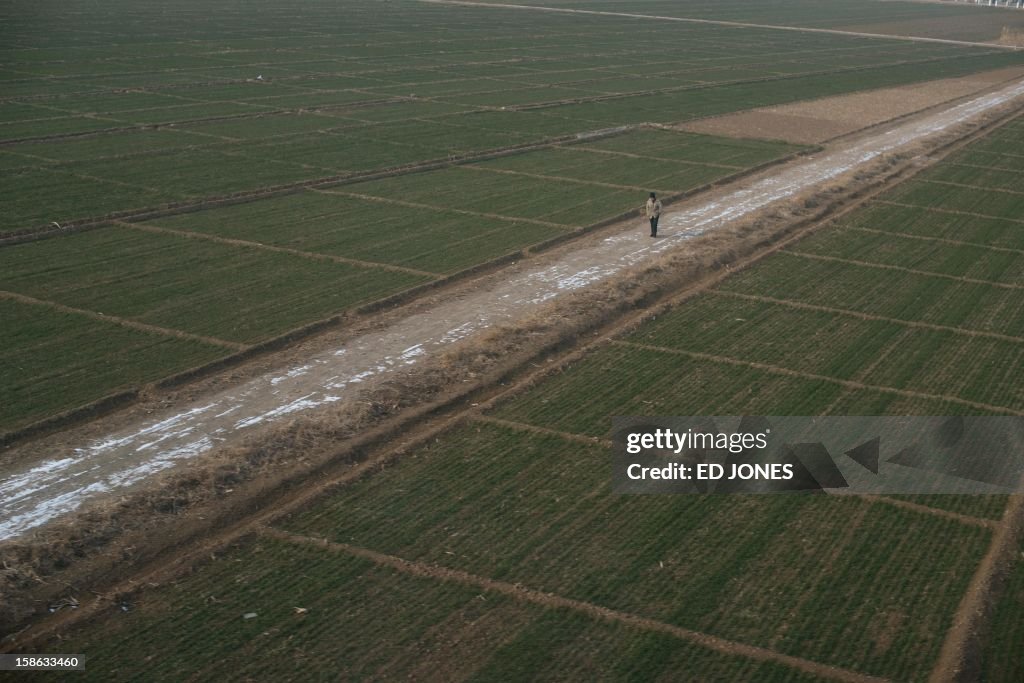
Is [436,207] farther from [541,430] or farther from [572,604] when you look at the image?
[572,604]

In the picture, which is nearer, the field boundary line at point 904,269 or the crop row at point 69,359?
the crop row at point 69,359

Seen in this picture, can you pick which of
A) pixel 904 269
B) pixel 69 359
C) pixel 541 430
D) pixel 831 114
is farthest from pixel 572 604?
pixel 831 114

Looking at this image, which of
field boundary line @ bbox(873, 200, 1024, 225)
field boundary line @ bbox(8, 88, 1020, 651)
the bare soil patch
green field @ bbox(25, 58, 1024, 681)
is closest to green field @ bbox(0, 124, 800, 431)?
field boundary line @ bbox(8, 88, 1020, 651)

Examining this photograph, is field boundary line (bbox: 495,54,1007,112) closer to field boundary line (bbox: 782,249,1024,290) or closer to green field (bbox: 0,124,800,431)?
green field (bbox: 0,124,800,431)

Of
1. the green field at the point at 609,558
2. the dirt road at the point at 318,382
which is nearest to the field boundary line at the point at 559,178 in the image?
the dirt road at the point at 318,382

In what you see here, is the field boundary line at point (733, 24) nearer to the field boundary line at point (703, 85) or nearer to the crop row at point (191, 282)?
the field boundary line at point (703, 85)
